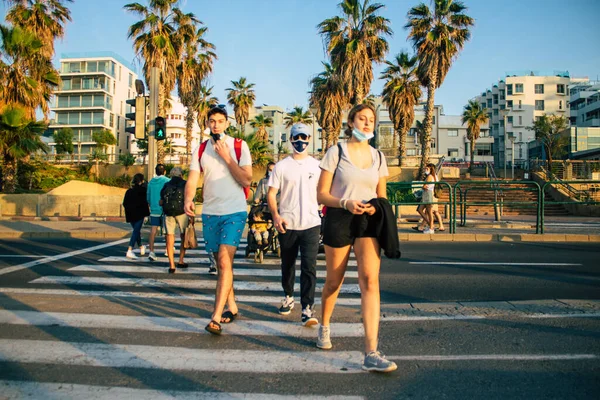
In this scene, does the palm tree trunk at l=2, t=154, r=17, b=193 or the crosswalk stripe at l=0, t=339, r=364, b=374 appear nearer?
the crosswalk stripe at l=0, t=339, r=364, b=374

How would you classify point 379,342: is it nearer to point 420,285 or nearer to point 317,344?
point 317,344

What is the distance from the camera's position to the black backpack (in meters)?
7.79

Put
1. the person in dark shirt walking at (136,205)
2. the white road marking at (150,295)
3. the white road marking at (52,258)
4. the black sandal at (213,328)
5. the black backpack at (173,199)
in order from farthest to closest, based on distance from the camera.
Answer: the person in dark shirt walking at (136,205)
the white road marking at (52,258)
the black backpack at (173,199)
the white road marking at (150,295)
the black sandal at (213,328)

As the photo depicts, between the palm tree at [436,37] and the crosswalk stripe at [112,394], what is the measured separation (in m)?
30.8

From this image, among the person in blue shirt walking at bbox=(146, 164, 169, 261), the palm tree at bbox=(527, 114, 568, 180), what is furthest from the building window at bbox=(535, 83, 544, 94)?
the person in blue shirt walking at bbox=(146, 164, 169, 261)

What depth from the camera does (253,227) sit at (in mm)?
8812

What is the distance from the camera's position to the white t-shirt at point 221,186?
15.2 feet

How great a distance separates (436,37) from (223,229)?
31.2 meters

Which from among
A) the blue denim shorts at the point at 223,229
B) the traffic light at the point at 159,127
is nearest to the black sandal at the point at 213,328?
the blue denim shorts at the point at 223,229

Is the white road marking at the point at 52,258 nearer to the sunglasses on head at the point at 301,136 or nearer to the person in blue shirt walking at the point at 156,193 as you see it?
the person in blue shirt walking at the point at 156,193

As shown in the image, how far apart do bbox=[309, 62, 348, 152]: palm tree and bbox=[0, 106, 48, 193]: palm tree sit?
69.3ft

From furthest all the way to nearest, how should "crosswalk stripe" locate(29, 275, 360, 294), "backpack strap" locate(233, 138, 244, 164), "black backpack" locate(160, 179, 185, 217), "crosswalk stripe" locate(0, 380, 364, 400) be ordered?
"black backpack" locate(160, 179, 185, 217) → "crosswalk stripe" locate(29, 275, 360, 294) → "backpack strap" locate(233, 138, 244, 164) → "crosswalk stripe" locate(0, 380, 364, 400)

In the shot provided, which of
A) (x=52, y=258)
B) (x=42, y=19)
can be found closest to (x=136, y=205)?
(x=52, y=258)

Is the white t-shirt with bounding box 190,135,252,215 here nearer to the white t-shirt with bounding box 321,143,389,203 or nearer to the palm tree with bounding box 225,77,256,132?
the white t-shirt with bounding box 321,143,389,203
